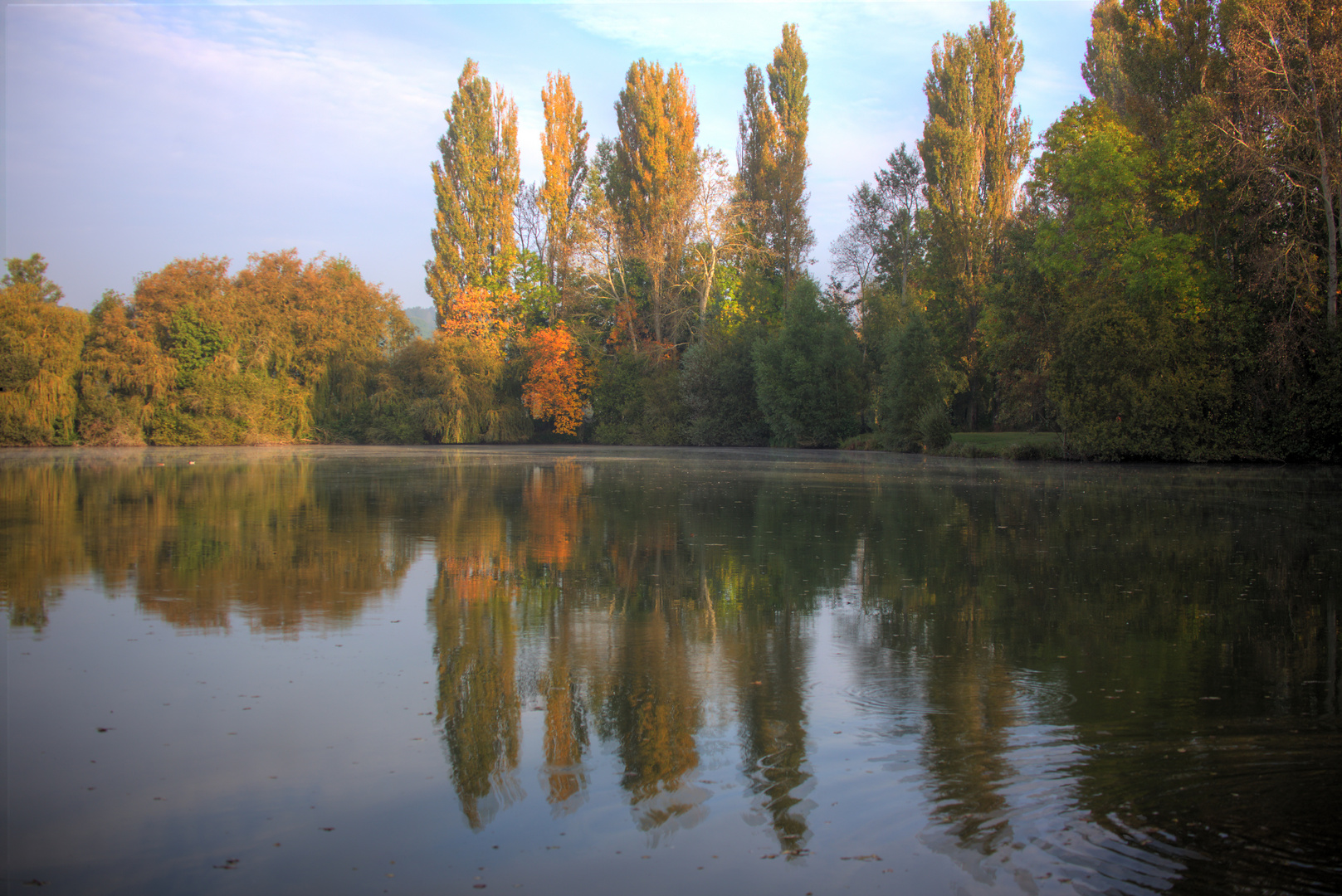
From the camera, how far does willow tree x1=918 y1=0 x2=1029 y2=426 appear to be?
41219 millimetres

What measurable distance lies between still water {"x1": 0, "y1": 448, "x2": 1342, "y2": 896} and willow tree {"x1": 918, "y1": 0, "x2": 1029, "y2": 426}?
1306 inches

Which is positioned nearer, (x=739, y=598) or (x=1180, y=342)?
(x=739, y=598)

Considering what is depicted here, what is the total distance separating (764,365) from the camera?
40312 millimetres

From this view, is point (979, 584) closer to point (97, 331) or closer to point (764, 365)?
point (764, 365)

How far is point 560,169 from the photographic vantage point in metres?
49.1

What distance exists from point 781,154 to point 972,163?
994 cm

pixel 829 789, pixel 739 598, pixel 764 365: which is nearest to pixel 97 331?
pixel 764 365

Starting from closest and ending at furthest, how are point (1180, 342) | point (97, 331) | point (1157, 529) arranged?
point (1157, 529) → point (1180, 342) → point (97, 331)

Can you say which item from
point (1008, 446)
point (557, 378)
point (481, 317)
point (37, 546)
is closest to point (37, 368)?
point (481, 317)

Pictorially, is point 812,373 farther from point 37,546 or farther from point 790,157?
point 37,546

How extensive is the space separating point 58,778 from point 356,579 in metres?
4.22

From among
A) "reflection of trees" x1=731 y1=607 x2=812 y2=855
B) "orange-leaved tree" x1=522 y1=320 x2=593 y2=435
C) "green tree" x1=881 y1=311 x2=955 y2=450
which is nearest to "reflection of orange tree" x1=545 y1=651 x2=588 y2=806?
"reflection of trees" x1=731 y1=607 x2=812 y2=855

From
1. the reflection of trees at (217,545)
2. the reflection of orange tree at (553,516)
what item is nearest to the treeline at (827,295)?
Answer: the reflection of orange tree at (553,516)

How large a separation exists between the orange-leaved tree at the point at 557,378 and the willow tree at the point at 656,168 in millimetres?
5798
